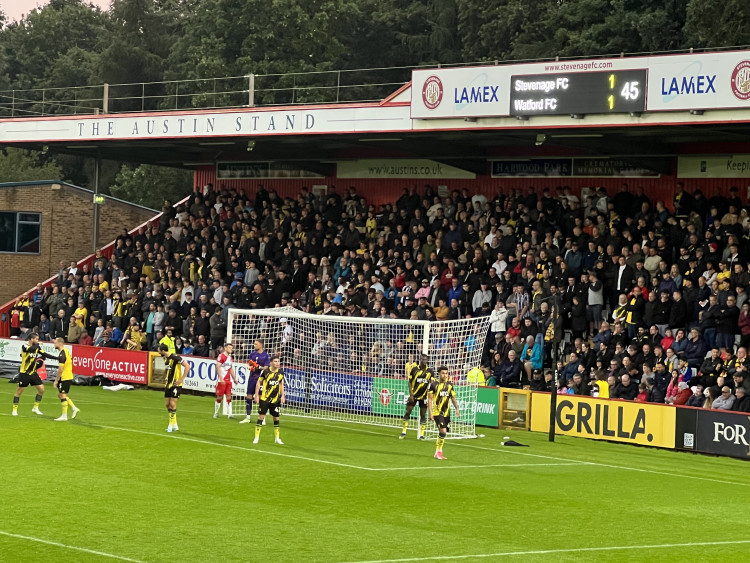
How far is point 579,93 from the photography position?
29859 mm

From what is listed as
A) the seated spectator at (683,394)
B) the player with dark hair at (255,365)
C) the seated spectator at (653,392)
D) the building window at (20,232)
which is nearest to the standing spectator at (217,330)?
the player with dark hair at (255,365)

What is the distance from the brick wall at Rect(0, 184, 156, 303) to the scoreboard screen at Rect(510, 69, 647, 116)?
24.6 m

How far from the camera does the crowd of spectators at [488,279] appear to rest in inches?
1109

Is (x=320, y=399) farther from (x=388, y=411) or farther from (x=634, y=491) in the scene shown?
(x=634, y=491)

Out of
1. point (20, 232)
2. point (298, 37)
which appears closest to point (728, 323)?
point (20, 232)

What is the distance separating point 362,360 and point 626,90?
9.27 metres

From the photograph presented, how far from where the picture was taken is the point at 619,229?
107ft

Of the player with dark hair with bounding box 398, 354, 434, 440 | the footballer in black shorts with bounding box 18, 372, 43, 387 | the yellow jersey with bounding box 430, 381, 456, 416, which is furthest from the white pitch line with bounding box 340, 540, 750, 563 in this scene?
the footballer in black shorts with bounding box 18, 372, 43, 387

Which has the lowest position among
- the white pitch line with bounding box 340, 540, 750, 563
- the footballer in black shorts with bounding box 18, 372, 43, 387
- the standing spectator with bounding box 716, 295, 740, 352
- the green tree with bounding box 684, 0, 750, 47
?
the white pitch line with bounding box 340, 540, 750, 563

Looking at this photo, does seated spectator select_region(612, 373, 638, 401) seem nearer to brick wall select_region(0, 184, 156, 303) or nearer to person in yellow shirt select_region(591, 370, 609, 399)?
person in yellow shirt select_region(591, 370, 609, 399)

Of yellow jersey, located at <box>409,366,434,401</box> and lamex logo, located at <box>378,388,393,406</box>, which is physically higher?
yellow jersey, located at <box>409,366,434,401</box>

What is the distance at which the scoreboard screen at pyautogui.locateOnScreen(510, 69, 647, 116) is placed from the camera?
A: 28969mm

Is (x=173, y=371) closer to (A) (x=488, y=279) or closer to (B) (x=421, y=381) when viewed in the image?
(B) (x=421, y=381)

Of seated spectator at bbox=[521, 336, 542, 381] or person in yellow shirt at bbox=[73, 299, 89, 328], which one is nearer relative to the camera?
seated spectator at bbox=[521, 336, 542, 381]
